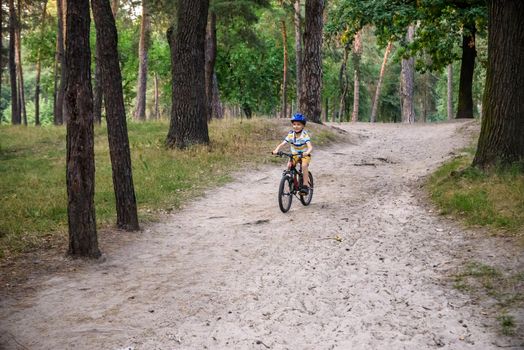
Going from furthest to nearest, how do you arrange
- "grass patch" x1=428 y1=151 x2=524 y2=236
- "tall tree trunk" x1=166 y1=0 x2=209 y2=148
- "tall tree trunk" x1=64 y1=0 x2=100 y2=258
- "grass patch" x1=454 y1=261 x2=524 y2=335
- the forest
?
1. "tall tree trunk" x1=166 y1=0 x2=209 y2=148
2. "grass patch" x1=428 y1=151 x2=524 y2=236
3. the forest
4. "tall tree trunk" x1=64 y1=0 x2=100 y2=258
5. "grass patch" x1=454 y1=261 x2=524 y2=335

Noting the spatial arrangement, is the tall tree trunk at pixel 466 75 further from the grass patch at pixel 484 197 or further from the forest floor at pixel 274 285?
the forest floor at pixel 274 285

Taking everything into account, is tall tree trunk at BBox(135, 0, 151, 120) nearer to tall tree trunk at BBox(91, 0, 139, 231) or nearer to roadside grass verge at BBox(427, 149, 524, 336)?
tall tree trunk at BBox(91, 0, 139, 231)

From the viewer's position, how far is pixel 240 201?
1092 cm

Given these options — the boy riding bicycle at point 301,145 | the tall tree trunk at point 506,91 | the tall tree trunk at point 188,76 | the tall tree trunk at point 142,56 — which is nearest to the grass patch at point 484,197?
the tall tree trunk at point 506,91

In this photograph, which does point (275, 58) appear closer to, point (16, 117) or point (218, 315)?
point (16, 117)

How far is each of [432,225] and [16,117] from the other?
27662 mm

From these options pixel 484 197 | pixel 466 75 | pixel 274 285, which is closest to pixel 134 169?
pixel 274 285

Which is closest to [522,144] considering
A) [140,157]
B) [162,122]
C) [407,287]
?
[407,287]

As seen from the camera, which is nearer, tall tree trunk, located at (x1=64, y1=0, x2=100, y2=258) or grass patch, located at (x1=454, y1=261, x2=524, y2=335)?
grass patch, located at (x1=454, y1=261, x2=524, y2=335)

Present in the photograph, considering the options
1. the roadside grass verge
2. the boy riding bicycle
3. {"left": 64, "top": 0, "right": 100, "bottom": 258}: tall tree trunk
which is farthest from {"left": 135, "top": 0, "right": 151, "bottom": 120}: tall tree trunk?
{"left": 64, "top": 0, "right": 100, "bottom": 258}: tall tree trunk

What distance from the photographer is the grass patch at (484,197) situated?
7.58m

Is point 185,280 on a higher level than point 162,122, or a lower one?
lower

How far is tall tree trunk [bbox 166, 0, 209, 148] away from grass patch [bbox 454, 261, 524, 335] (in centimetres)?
1064

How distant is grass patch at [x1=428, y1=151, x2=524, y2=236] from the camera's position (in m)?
7.58
